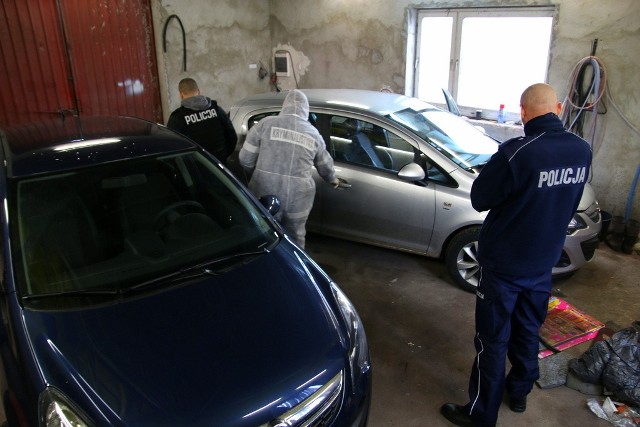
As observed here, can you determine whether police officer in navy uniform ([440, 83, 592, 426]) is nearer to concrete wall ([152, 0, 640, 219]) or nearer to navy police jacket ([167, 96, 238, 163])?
navy police jacket ([167, 96, 238, 163])

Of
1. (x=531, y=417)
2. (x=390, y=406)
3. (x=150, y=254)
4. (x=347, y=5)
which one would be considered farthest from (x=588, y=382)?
(x=347, y=5)

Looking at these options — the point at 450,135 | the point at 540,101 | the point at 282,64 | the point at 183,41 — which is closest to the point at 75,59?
the point at 183,41

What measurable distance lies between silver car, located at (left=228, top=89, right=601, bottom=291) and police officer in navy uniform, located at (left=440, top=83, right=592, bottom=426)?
4.22 feet

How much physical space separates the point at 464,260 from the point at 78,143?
2840 mm

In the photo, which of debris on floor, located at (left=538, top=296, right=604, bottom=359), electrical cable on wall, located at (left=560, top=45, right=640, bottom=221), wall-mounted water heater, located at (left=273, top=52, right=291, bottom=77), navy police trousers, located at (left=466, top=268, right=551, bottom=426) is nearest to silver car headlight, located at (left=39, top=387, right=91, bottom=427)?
navy police trousers, located at (left=466, top=268, right=551, bottom=426)

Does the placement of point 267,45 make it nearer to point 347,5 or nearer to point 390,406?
point 347,5

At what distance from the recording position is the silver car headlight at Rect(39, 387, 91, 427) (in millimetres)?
1581

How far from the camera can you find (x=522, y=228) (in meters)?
2.18

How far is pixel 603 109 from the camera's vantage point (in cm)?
485

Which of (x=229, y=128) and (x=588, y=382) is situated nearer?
(x=588, y=382)

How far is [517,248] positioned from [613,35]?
367cm

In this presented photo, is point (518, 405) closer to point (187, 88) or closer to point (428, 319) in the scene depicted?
point (428, 319)

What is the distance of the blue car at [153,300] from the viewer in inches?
65.2

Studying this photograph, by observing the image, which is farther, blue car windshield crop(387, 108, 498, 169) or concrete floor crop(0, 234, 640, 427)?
blue car windshield crop(387, 108, 498, 169)
